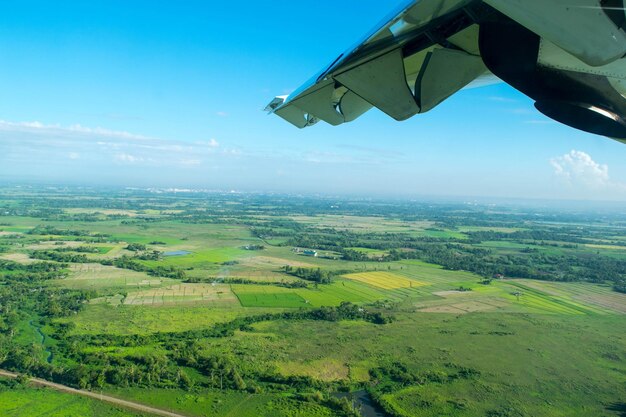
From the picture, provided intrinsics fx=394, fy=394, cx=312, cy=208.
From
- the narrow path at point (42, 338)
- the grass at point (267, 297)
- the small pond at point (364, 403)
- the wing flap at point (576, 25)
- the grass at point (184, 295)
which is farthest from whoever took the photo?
the grass at point (267, 297)

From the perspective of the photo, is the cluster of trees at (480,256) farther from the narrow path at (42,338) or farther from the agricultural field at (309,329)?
the narrow path at (42,338)

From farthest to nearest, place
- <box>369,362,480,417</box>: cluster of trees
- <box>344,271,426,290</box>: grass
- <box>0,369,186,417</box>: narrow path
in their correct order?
<box>344,271,426,290</box>: grass → <box>369,362,480,417</box>: cluster of trees → <box>0,369,186,417</box>: narrow path

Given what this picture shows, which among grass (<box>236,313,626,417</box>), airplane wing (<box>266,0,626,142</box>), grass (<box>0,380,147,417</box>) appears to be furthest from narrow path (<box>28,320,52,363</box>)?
airplane wing (<box>266,0,626,142</box>)

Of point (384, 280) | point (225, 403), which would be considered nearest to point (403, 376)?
point (225, 403)

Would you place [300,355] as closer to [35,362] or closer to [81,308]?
[35,362]

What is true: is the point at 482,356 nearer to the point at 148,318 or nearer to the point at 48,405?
the point at 148,318

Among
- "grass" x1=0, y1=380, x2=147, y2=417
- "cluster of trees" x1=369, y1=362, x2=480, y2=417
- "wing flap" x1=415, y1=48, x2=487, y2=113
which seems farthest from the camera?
"cluster of trees" x1=369, y1=362, x2=480, y2=417

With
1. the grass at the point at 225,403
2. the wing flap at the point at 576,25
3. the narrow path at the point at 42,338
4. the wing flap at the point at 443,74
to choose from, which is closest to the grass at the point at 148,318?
the narrow path at the point at 42,338

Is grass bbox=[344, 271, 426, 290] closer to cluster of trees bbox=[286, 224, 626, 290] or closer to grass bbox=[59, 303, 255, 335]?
cluster of trees bbox=[286, 224, 626, 290]
